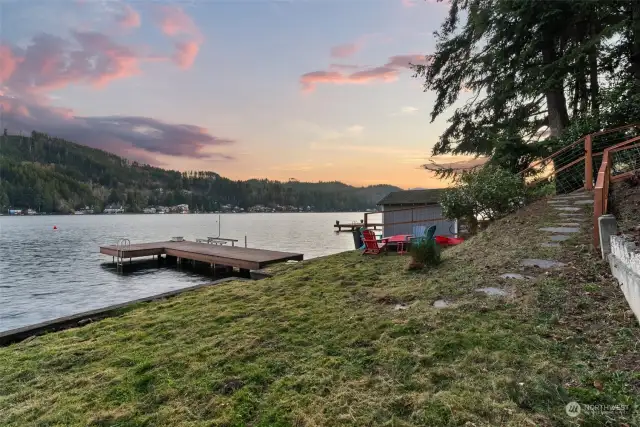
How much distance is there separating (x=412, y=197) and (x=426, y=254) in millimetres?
13601

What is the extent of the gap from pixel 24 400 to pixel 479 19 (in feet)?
44.8

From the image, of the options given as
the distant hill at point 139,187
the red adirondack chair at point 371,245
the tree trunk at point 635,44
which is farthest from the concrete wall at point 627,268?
the distant hill at point 139,187

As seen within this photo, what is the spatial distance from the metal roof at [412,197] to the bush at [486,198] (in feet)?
26.9

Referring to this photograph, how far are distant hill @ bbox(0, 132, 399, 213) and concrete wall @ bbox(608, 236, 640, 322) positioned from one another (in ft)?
386

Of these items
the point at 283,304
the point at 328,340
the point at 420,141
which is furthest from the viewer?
the point at 420,141

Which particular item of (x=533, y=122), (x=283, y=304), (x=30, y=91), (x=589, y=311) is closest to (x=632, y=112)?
(x=533, y=122)

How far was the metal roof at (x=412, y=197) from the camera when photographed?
687 inches

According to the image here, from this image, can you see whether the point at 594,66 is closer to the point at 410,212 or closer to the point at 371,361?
the point at 410,212

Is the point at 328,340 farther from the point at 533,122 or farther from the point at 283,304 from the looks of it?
the point at 533,122

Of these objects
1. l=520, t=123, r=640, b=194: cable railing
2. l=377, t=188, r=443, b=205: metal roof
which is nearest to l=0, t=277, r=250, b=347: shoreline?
l=520, t=123, r=640, b=194: cable railing

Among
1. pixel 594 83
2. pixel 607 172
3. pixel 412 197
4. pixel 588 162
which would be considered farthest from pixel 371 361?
pixel 412 197

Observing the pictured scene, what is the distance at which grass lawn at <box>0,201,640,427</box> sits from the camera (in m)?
2.12

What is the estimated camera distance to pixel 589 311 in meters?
3.02

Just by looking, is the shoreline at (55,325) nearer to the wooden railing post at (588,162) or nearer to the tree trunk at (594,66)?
the wooden railing post at (588,162)
